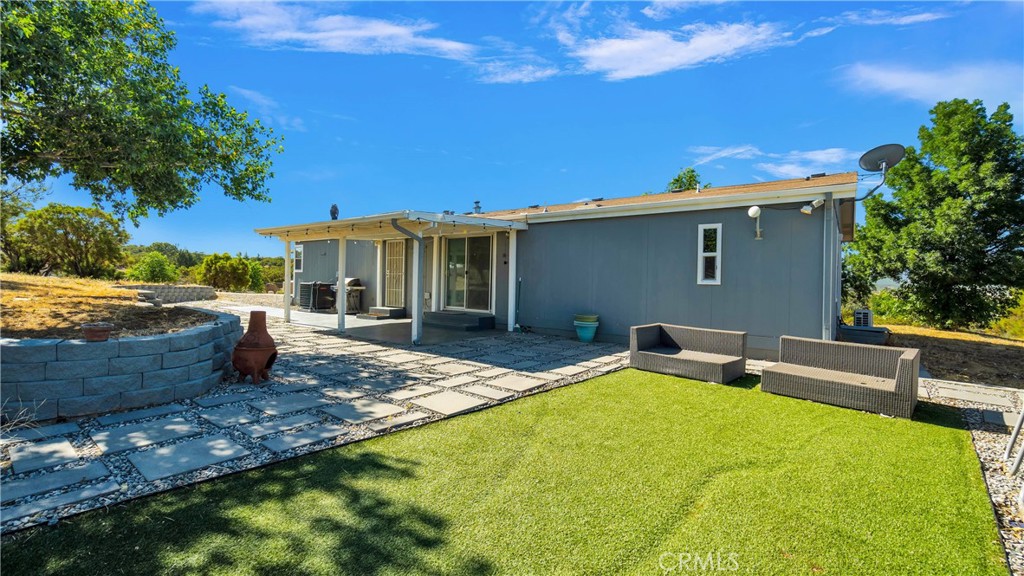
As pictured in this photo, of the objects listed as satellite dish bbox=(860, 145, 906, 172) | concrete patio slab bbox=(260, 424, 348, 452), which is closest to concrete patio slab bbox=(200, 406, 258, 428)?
concrete patio slab bbox=(260, 424, 348, 452)

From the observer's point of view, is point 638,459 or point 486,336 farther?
point 486,336

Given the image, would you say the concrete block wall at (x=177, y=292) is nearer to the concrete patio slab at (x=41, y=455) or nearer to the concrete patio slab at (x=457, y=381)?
the concrete patio slab at (x=41, y=455)

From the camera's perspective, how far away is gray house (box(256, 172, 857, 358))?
637 centimetres

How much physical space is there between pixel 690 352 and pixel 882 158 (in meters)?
3.69

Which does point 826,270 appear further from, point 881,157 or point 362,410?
point 362,410

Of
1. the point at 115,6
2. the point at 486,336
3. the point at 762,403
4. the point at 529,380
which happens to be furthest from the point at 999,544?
the point at 115,6

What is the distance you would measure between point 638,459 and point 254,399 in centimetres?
356

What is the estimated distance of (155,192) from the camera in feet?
18.4

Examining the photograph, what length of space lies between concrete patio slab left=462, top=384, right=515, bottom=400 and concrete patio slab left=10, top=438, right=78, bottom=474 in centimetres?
300

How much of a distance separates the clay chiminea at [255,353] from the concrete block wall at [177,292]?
35.4 feet

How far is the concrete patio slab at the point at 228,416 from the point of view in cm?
358

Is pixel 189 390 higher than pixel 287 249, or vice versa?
pixel 287 249

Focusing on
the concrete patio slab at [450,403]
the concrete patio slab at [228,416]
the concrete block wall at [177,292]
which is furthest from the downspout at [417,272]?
the concrete block wall at [177,292]

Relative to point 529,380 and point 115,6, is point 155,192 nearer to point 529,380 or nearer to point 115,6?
point 115,6
